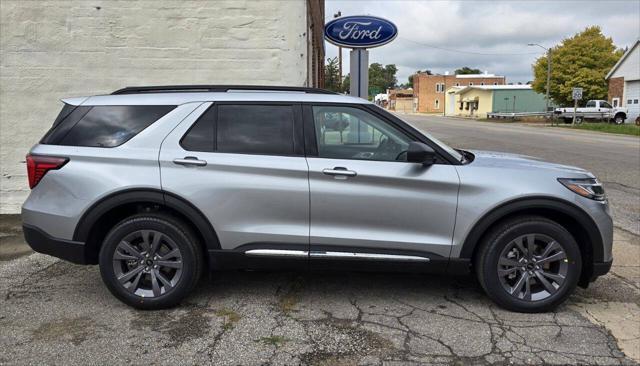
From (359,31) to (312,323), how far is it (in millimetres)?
6377

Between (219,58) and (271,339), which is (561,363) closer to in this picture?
(271,339)

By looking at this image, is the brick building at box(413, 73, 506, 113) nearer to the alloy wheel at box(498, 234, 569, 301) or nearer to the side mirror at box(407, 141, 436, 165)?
the alloy wheel at box(498, 234, 569, 301)

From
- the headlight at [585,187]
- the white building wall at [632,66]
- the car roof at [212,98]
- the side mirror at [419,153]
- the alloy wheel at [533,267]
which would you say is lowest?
the alloy wheel at [533,267]

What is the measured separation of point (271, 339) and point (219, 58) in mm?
4859

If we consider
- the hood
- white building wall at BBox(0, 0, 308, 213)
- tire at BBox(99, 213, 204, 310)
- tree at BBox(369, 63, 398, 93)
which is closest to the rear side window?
tire at BBox(99, 213, 204, 310)

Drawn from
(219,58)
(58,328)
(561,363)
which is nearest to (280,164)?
(58,328)

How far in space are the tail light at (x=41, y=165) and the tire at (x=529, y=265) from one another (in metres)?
3.42

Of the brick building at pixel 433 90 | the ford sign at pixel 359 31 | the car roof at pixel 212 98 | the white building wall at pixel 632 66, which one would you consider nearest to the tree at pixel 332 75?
the ford sign at pixel 359 31

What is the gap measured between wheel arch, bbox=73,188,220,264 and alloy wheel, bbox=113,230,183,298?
21 centimetres

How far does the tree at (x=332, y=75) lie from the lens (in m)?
26.2

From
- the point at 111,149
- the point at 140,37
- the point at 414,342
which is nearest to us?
the point at 414,342

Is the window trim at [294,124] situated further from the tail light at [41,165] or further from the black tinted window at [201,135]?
the tail light at [41,165]

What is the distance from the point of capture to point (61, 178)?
4094mm

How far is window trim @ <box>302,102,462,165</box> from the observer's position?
13.4 ft
